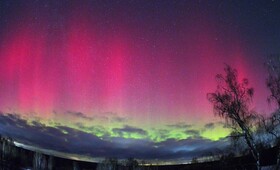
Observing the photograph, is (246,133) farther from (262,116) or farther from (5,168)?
(5,168)

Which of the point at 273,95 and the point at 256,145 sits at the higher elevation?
the point at 273,95

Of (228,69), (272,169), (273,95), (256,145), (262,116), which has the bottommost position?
(272,169)

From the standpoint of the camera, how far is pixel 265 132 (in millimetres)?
29328

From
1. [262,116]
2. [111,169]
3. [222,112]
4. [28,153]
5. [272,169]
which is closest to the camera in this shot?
[262,116]

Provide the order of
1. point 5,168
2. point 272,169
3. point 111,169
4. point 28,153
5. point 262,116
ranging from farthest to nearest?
point 111,169
point 28,153
point 5,168
point 272,169
point 262,116

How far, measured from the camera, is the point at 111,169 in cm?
6938

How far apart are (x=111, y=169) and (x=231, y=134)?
43354mm

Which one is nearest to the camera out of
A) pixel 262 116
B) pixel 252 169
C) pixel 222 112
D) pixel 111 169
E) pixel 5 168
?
pixel 262 116

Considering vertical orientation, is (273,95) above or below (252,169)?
above

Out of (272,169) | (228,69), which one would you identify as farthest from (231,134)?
(272,169)

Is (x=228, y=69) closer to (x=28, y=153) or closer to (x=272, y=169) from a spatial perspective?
(x=272, y=169)

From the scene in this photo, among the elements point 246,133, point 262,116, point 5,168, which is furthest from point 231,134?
point 5,168

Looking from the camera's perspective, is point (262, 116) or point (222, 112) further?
point (222, 112)

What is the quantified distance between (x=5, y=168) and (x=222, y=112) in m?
31.3
